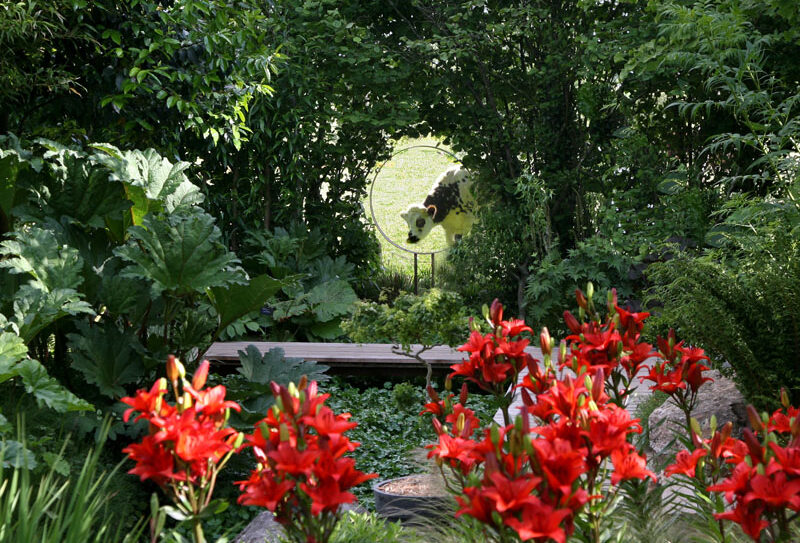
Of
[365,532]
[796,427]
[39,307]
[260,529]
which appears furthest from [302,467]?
[39,307]

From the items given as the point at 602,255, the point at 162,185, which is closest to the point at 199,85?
the point at 162,185

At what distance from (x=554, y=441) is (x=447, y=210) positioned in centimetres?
710

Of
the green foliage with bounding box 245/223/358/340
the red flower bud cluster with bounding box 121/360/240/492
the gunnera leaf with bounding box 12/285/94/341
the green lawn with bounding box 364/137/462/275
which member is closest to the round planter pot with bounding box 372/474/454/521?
the gunnera leaf with bounding box 12/285/94/341

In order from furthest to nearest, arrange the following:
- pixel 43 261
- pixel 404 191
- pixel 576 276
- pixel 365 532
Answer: pixel 404 191 < pixel 576 276 < pixel 43 261 < pixel 365 532

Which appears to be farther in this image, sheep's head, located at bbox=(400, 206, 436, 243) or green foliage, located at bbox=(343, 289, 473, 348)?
sheep's head, located at bbox=(400, 206, 436, 243)

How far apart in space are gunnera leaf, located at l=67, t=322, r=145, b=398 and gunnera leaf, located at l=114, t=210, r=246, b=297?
0.89 feet

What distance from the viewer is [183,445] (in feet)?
3.79

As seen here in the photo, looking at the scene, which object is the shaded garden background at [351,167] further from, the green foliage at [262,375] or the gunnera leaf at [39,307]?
the green foliage at [262,375]

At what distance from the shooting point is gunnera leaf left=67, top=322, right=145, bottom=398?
2895 mm

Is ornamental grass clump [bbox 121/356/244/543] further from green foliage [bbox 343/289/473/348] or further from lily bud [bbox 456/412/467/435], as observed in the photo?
green foliage [bbox 343/289/473/348]

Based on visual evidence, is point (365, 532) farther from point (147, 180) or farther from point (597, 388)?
point (147, 180)

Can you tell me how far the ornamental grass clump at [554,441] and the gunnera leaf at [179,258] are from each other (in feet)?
4.84

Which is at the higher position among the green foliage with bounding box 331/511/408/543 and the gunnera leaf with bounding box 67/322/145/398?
the gunnera leaf with bounding box 67/322/145/398

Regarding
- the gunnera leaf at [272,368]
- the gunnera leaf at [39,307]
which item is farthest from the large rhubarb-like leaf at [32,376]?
the gunnera leaf at [272,368]
